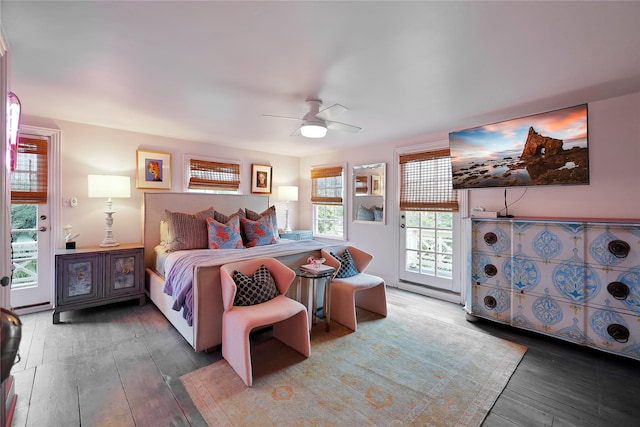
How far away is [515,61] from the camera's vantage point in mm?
1961

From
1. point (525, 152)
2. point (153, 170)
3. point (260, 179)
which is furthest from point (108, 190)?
point (525, 152)

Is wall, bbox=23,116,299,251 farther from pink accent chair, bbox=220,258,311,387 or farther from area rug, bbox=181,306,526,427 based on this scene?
area rug, bbox=181,306,526,427

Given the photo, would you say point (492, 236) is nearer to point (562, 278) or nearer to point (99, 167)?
point (562, 278)

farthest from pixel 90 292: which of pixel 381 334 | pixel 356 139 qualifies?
pixel 356 139

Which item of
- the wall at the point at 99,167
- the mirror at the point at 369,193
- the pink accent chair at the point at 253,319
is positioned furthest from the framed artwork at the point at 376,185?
the wall at the point at 99,167

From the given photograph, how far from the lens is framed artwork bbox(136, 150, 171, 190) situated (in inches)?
155

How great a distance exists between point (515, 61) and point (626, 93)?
152 centimetres

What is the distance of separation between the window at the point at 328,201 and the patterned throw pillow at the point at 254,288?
279 centimetres

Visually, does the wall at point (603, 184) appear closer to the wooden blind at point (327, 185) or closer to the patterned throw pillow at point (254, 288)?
the wooden blind at point (327, 185)

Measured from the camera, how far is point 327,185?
5.41m

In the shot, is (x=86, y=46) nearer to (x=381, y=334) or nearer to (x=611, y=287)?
(x=381, y=334)

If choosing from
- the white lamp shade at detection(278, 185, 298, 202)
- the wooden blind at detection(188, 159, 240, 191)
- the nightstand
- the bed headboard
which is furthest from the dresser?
the wooden blind at detection(188, 159, 240, 191)

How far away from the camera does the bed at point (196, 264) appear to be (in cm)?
Result: 233

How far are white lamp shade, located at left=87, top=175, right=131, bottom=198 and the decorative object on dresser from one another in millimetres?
654
